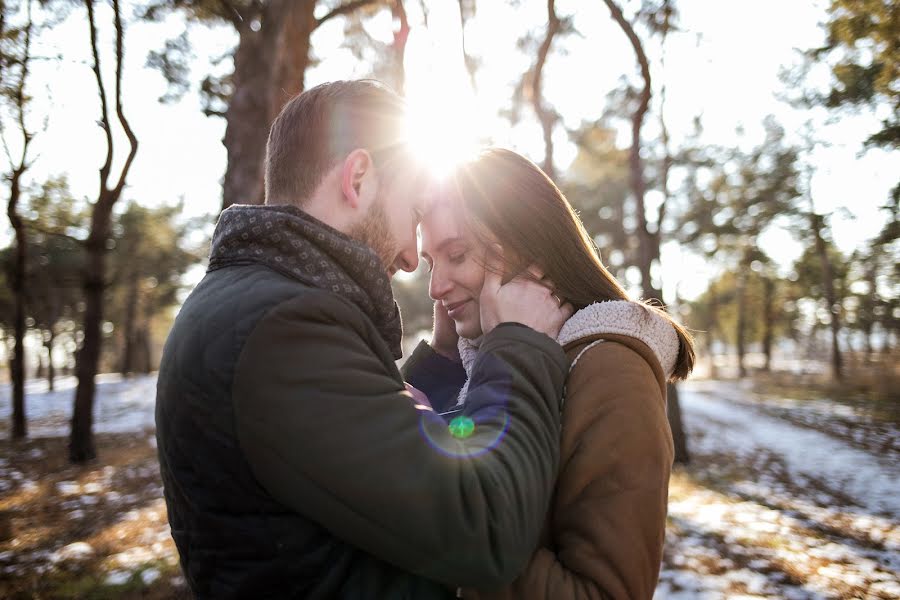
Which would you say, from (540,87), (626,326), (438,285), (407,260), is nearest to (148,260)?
(540,87)

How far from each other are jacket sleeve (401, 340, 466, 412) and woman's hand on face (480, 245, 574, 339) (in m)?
0.86

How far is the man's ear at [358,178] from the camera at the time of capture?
166 centimetres

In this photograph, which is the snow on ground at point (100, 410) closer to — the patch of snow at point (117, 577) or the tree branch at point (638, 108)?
the patch of snow at point (117, 577)

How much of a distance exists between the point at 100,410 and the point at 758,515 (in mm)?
18338

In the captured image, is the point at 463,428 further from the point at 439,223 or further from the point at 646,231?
the point at 646,231

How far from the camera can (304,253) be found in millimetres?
1415

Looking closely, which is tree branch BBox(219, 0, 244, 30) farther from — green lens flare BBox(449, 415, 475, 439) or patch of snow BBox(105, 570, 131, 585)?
green lens flare BBox(449, 415, 475, 439)

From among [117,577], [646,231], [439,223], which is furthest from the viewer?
[646,231]

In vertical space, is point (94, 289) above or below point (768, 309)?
above

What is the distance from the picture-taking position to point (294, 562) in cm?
125

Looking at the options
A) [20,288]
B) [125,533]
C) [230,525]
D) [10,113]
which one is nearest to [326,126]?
[230,525]

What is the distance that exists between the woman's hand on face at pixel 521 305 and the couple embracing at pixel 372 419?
1 cm

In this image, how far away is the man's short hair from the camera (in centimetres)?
167

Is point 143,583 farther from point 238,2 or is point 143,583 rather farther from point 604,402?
point 238,2
